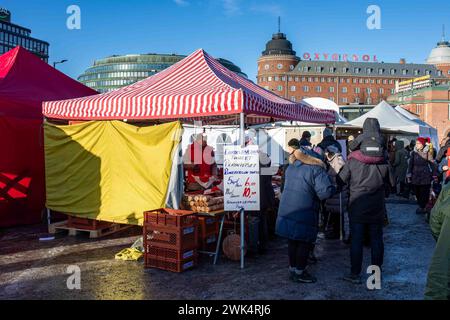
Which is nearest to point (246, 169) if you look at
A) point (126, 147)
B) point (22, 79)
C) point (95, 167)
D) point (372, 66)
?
point (126, 147)

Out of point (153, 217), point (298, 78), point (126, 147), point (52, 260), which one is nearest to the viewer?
point (153, 217)

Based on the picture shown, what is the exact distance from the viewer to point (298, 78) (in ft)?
375

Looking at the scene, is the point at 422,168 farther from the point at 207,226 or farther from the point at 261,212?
the point at 207,226

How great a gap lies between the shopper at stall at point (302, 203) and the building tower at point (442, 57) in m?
131

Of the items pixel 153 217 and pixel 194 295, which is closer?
pixel 194 295

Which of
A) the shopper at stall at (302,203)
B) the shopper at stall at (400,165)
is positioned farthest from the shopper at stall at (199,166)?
the shopper at stall at (400,165)

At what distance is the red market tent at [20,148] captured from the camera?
9906mm

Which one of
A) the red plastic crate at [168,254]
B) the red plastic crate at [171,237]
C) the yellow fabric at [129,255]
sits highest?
the red plastic crate at [171,237]

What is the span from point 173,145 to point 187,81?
152cm

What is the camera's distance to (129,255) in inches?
273

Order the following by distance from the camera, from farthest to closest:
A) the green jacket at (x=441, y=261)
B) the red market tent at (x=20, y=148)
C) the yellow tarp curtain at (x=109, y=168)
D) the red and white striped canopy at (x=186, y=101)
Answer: the red market tent at (x=20, y=148), the yellow tarp curtain at (x=109, y=168), the red and white striped canopy at (x=186, y=101), the green jacket at (x=441, y=261)

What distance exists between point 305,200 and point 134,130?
3695 mm

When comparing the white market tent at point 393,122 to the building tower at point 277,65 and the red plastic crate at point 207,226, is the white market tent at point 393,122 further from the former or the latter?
the building tower at point 277,65
